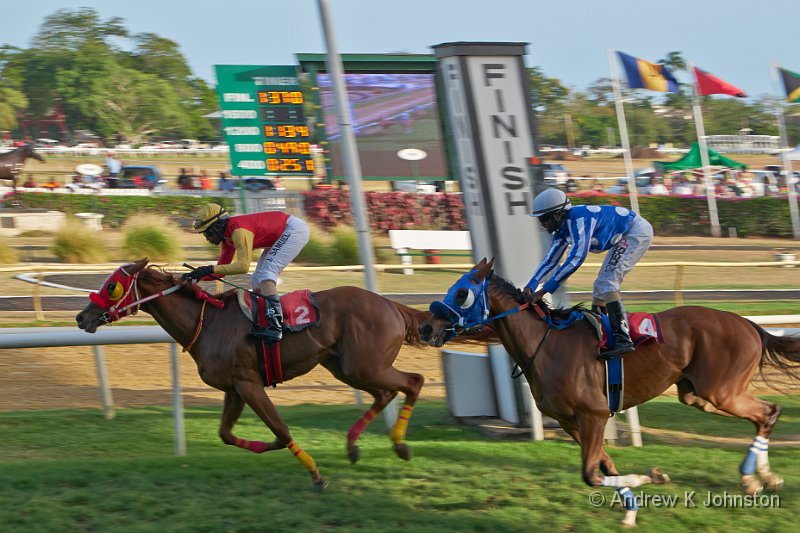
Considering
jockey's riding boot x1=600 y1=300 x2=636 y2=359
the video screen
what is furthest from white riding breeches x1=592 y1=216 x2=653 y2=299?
the video screen

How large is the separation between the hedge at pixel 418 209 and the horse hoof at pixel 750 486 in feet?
54.2

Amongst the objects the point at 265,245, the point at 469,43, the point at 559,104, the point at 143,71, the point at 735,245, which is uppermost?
the point at 143,71

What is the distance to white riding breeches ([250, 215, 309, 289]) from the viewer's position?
643 centimetres

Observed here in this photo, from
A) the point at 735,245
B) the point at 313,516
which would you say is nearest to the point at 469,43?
the point at 313,516

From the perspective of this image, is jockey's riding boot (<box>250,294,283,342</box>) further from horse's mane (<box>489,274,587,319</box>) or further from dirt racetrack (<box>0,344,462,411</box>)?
dirt racetrack (<box>0,344,462,411</box>)

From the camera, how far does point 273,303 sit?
6.14 metres

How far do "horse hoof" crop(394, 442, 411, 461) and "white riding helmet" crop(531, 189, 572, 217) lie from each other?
1.74 metres

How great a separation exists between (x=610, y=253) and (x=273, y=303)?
2172 millimetres

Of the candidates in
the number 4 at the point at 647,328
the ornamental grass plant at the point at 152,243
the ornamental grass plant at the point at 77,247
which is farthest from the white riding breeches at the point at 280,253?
the ornamental grass plant at the point at 77,247

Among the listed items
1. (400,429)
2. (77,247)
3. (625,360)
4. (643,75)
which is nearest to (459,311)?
(625,360)

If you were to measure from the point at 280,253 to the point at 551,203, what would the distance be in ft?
6.52

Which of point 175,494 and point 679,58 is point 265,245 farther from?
point 679,58

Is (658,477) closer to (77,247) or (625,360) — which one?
(625,360)

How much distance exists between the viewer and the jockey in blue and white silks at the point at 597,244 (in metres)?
5.46
